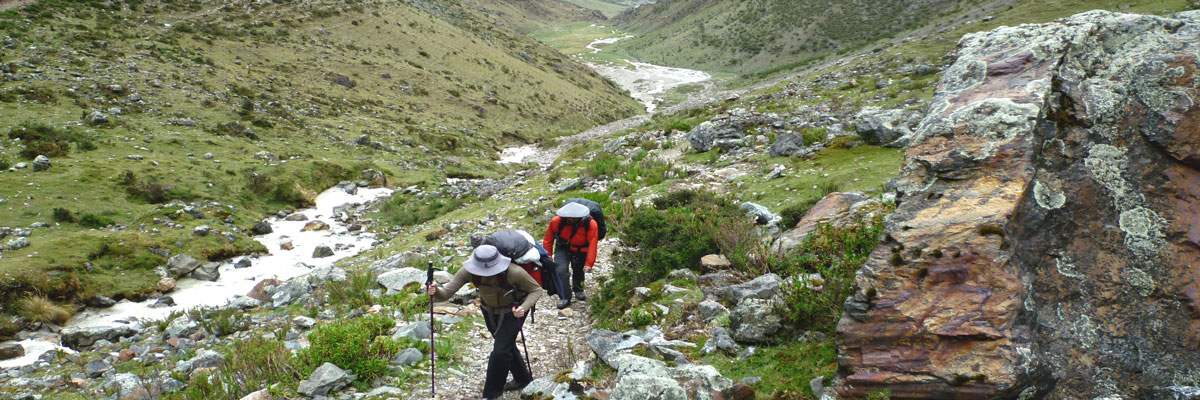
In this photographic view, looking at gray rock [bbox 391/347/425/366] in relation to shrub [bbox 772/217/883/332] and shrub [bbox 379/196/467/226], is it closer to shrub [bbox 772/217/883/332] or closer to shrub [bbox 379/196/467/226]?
shrub [bbox 772/217/883/332]

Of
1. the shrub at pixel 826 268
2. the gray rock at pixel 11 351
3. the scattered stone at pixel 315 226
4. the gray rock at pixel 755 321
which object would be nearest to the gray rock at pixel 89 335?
the gray rock at pixel 11 351

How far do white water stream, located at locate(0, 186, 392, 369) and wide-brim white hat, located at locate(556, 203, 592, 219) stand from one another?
8795mm

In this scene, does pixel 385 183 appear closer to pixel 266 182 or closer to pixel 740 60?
pixel 266 182

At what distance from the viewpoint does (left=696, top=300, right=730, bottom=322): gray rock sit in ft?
21.6

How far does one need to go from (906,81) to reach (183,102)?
36.0 meters

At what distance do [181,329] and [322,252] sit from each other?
20.7 ft

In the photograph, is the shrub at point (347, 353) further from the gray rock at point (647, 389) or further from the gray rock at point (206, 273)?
the gray rock at point (206, 273)

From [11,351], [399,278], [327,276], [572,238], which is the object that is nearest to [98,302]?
[11,351]

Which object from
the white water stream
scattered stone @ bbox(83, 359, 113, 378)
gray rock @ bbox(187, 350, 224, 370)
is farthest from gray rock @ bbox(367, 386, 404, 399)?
the white water stream

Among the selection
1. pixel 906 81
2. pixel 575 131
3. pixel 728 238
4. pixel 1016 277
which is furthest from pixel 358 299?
pixel 575 131

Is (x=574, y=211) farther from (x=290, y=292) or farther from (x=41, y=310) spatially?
(x=41, y=310)

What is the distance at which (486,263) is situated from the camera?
6023 mm

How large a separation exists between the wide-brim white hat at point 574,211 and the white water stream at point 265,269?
28.9ft

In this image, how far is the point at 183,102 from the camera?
2580 cm
